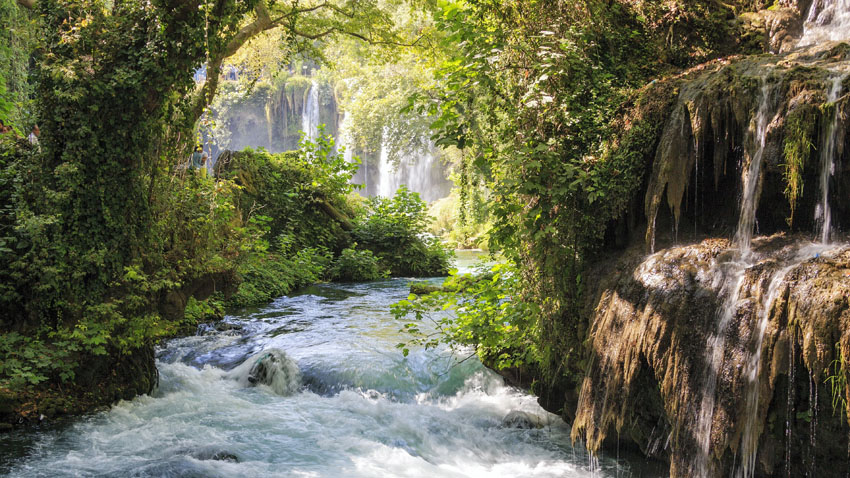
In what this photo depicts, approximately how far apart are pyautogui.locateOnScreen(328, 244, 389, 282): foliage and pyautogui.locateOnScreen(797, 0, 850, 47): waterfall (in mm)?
11230

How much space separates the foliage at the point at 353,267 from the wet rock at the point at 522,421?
31.2ft

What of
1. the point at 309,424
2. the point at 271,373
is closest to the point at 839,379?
the point at 309,424

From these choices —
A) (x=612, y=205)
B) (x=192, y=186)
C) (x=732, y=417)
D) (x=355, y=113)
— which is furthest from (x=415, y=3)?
(x=355, y=113)

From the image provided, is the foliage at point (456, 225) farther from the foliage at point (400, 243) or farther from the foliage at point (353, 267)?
the foliage at point (353, 267)

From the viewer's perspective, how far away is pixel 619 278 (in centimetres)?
448

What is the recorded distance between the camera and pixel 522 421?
5.71 m

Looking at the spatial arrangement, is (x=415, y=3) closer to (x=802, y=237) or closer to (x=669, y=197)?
(x=669, y=197)

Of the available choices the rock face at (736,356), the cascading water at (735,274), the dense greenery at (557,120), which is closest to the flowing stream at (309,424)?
the dense greenery at (557,120)

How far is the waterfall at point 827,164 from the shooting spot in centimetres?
379

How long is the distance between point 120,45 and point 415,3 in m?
8.94

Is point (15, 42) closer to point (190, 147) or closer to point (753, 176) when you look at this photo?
point (190, 147)

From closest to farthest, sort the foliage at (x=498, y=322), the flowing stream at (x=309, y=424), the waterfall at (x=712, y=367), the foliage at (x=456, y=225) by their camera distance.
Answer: the waterfall at (x=712, y=367), the flowing stream at (x=309, y=424), the foliage at (x=498, y=322), the foliage at (x=456, y=225)

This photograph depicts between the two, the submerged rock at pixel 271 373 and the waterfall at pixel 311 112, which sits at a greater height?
the waterfall at pixel 311 112

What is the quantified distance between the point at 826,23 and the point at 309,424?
6965 mm
